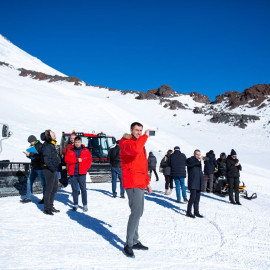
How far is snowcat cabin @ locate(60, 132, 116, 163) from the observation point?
13148 mm

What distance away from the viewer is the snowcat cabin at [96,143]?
43.1 feet

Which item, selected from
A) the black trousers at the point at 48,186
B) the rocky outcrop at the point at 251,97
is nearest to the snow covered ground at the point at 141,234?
the black trousers at the point at 48,186

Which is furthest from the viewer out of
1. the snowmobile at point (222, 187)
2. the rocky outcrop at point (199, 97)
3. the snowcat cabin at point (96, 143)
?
the rocky outcrop at point (199, 97)

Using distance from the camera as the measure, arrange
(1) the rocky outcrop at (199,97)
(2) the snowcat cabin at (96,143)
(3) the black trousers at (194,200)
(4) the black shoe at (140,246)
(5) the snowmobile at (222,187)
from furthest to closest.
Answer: (1) the rocky outcrop at (199,97), (2) the snowcat cabin at (96,143), (5) the snowmobile at (222,187), (3) the black trousers at (194,200), (4) the black shoe at (140,246)

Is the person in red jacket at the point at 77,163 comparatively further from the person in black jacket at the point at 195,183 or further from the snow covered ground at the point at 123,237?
the person in black jacket at the point at 195,183

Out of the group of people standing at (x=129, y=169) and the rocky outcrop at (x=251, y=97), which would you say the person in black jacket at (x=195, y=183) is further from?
the rocky outcrop at (x=251, y=97)

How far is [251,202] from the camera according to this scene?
1022 cm

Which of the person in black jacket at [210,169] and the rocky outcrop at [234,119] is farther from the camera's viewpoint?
the rocky outcrop at [234,119]

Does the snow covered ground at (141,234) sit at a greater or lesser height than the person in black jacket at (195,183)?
lesser

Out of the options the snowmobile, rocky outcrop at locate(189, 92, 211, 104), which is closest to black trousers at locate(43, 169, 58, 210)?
the snowmobile

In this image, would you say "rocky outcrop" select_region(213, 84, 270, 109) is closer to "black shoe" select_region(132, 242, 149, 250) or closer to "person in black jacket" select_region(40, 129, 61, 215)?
"person in black jacket" select_region(40, 129, 61, 215)

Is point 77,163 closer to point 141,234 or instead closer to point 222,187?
point 141,234

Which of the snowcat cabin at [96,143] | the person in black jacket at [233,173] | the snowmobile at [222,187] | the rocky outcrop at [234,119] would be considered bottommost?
the snowmobile at [222,187]

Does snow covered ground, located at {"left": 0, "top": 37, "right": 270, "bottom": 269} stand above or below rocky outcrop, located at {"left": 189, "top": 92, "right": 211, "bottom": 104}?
below
